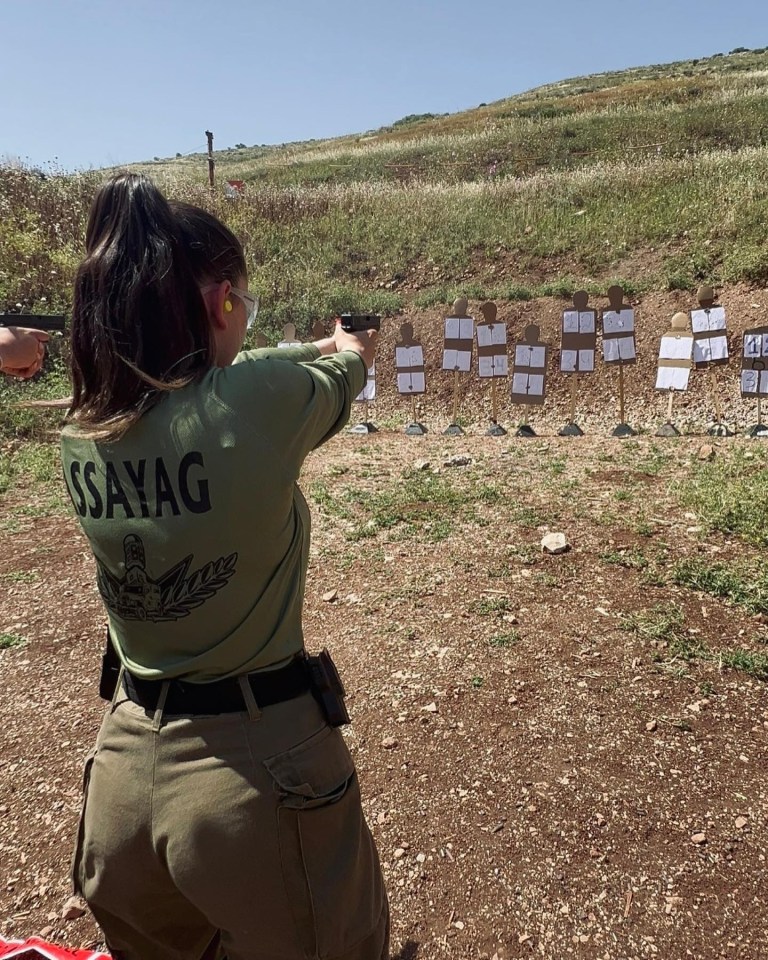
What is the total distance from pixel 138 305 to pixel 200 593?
482 millimetres

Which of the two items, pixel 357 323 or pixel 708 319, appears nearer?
pixel 357 323

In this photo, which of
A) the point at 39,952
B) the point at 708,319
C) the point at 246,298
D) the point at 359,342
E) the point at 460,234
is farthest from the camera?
the point at 460,234

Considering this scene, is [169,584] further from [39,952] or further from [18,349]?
[39,952]

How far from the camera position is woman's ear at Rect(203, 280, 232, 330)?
1.25 m

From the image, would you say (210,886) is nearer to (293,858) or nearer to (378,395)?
(293,858)

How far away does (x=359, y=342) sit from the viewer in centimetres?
160

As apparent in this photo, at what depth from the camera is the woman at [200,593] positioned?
1154 mm

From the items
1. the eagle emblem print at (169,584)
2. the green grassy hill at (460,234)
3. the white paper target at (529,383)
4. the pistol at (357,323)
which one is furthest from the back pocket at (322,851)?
the green grassy hill at (460,234)

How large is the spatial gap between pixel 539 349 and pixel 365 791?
6496mm

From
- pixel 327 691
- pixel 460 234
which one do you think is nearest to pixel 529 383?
pixel 460 234

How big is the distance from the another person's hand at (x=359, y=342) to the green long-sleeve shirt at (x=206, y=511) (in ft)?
0.96

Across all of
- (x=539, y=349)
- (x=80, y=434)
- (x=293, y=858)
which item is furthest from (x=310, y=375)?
(x=539, y=349)

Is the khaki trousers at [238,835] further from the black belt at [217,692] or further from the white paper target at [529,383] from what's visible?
the white paper target at [529,383]

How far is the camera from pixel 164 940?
52.7 inches
